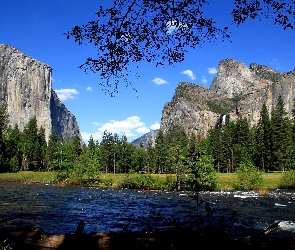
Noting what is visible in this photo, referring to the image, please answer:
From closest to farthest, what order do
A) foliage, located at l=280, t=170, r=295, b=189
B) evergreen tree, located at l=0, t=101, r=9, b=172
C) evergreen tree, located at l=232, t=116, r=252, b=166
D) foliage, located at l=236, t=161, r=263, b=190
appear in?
1. foliage, located at l=236, t=161, r=263, b=190
2. foliage, located at l=280, t=170, r=295, b=189
3. evergreen tree, located at l=0, t=101, r=9, b=172
4. evergreen tree, located at l=232, t=116, r=252, b=166

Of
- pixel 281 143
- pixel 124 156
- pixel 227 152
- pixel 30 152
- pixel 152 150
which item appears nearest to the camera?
pixel 281 143

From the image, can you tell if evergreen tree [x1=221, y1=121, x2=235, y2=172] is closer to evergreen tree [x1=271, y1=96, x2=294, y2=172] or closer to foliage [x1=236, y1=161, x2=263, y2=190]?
evergreen tree [x1=271, y1=96, x2=294, y2=172]

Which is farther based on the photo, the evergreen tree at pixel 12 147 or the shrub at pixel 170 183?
the evergreen tree at pixel 12 147

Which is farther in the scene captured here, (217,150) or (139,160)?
(139,160)

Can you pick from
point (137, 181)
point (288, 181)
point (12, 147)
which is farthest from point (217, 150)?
point (12, 147)

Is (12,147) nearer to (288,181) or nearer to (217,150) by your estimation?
(217,150)

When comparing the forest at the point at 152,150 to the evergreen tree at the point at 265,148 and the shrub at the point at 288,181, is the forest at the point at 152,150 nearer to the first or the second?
the evergreen tree at the point at 265,148

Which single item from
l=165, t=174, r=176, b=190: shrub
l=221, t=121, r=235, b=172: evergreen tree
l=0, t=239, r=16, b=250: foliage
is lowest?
l=165, t=174, r=176, b=190: shrub

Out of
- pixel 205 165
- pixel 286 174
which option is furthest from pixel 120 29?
pixel 286 174

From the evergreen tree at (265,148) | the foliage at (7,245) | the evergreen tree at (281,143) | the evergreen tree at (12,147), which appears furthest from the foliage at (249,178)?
the evergreen tree at (12,147)

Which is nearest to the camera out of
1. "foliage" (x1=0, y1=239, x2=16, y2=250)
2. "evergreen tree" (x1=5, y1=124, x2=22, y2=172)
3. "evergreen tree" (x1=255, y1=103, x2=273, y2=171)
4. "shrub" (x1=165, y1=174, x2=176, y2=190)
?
"foliage" (x1=0, y1=239, x2=16, y2=250)

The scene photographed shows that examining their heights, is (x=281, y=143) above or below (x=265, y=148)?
above

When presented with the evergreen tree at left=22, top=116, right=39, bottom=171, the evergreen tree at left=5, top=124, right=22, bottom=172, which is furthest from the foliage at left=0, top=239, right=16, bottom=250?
the evergreen tree at left=22, top=116, right=39, bottom=171

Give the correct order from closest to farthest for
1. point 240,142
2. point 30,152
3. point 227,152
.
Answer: point 227,152 → point 30,152 → point 240,142
